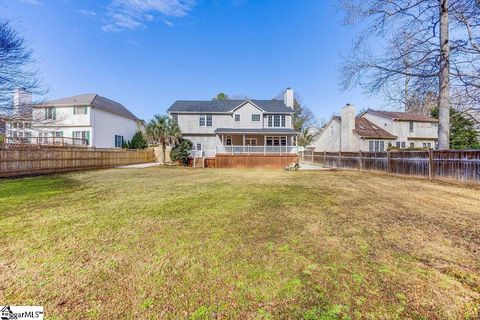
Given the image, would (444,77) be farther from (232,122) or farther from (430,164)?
(232,122)

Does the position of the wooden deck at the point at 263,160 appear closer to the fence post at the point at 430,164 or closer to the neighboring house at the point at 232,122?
the neighboring house at the point at 232,122

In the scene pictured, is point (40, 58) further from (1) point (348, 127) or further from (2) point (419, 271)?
(1) point (348, 127)

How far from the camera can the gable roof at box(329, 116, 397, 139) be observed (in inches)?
1037

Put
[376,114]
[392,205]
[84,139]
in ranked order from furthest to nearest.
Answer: [376,114], [84,139], [392,205]

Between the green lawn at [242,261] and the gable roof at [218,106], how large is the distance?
21.1 metres

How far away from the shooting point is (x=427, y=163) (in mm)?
11039

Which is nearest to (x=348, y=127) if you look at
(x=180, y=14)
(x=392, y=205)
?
(x=180, y=14)

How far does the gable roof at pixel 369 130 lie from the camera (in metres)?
26.3

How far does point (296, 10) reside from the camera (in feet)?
48.9

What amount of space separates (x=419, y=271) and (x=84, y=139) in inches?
1063

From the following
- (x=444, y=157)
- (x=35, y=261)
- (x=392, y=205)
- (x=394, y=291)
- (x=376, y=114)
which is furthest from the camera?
(x=376, y=114)

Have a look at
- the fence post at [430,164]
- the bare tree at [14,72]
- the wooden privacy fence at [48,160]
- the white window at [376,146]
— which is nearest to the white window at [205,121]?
the wooden privacy fence at [48,160]

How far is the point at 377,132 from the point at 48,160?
33.5 meters

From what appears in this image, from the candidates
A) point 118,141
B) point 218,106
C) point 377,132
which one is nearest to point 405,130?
point 377,132
